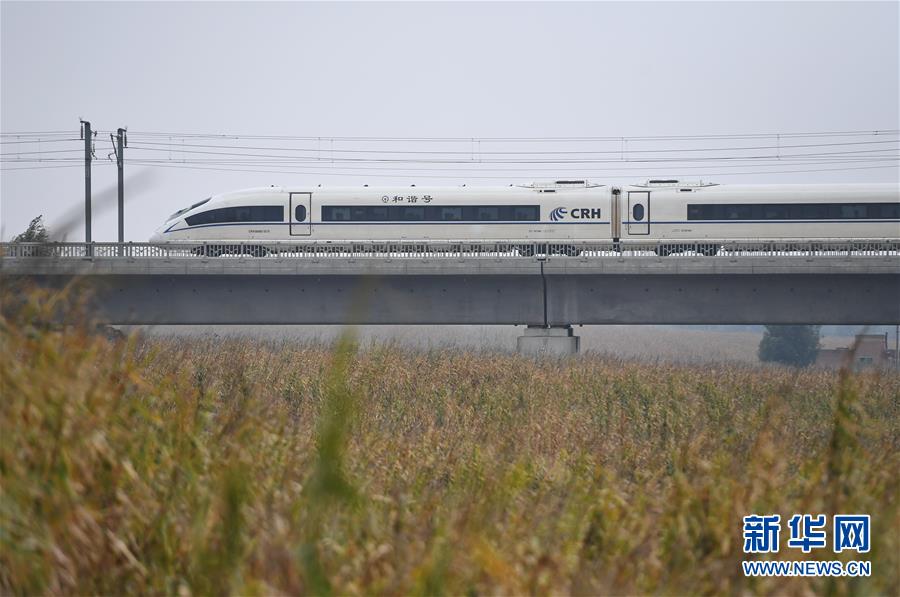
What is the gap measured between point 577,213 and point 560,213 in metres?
0.60

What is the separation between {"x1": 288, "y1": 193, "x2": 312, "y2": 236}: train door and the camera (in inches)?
1237

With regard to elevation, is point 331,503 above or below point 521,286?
below

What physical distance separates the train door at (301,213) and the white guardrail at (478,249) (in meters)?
0.46

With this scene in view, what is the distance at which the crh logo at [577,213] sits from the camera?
3150 cm

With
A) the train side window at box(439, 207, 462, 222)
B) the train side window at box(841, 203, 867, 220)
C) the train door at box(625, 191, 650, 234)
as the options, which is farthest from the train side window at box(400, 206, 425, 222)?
the train side window at box(841, 203, 867, 220)

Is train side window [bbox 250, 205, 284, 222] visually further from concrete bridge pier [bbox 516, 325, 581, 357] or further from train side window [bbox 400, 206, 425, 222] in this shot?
concrete bridge pier [bbox 516, 325, 581, 357]

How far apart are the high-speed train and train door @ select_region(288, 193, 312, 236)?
0.04 m

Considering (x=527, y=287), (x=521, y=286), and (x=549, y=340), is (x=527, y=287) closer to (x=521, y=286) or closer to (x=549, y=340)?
(x=521, y=286)

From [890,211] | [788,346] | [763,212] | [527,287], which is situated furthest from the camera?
[788,346]

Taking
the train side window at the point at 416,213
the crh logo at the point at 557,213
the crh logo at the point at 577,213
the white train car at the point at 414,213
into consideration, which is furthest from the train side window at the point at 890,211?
the train side window at the point at 416,213

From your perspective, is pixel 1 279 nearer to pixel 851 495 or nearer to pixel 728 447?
pixel 851 495

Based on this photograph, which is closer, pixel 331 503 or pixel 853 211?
pixel 331 503

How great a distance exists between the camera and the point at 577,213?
31.6 metres

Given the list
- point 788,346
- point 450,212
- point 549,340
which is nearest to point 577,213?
point 450,212
